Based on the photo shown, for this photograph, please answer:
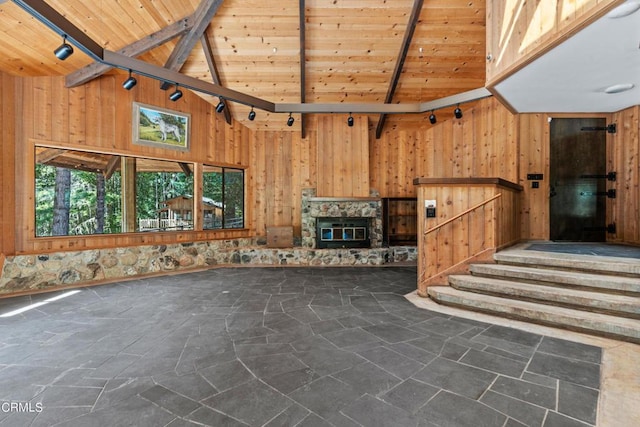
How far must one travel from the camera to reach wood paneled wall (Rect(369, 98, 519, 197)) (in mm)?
5664

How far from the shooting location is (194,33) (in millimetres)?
5043

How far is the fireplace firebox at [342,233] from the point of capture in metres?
7.04

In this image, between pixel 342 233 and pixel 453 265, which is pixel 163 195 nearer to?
pixel 342 233

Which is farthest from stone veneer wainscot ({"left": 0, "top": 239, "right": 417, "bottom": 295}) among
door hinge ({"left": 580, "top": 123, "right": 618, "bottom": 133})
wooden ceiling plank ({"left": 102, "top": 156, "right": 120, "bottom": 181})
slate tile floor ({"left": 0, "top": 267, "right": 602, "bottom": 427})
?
door hinge ({"left": 580, "top": 123, "right": 618, "bottom": 133})

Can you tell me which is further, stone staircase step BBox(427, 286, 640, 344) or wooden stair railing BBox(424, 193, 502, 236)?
wooden stair railing BBox(424, 193, 502, 236)

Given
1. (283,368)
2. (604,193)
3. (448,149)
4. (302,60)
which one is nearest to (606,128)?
(604,193)

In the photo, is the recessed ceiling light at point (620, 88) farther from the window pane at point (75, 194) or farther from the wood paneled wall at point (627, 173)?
the window pane at point (75, 194)

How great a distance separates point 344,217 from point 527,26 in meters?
4.82

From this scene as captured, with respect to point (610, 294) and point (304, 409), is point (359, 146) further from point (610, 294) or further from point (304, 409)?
point (304, 409)

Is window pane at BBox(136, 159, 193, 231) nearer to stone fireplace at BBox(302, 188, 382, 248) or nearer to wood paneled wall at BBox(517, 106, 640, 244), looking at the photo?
stone fireplace at BBox(302, 188, 382, 248)

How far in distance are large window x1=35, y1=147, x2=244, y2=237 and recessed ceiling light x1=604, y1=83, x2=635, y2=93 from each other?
7318 mm

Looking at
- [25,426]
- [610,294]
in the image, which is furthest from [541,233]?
[25,426]

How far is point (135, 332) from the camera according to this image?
2.99 meters

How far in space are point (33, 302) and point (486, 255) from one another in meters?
6.54
